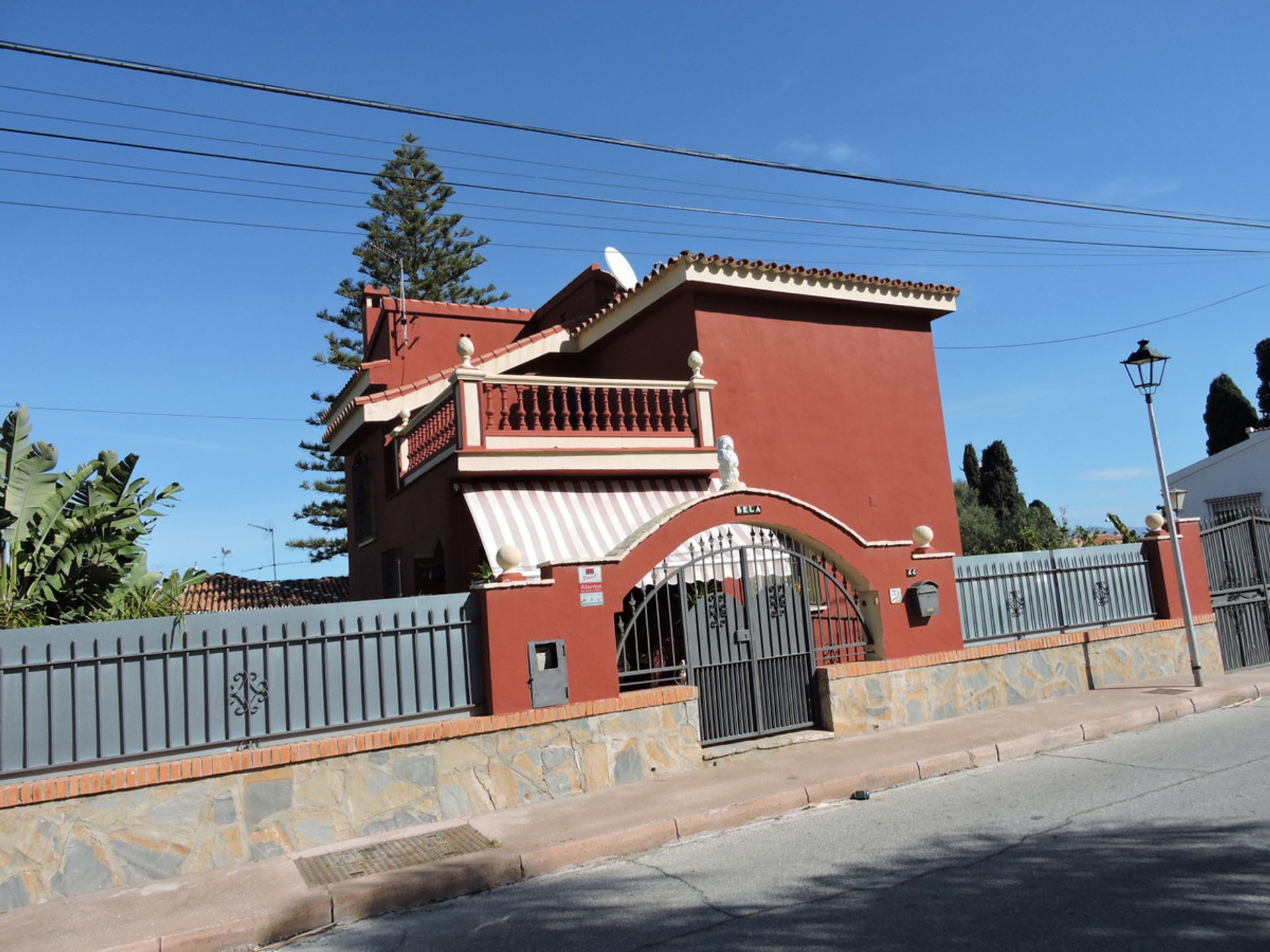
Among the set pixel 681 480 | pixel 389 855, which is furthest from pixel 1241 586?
pixel 389 855

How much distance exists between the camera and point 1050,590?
12.0 metres

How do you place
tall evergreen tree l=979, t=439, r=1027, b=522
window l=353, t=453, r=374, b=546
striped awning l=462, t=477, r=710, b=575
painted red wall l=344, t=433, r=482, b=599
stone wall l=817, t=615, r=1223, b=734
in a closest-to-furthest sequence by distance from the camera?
stone wall l=817, t=615, r=1223, b=734
striped awning l=462, t=477, r=710, b=575
painted red wall l=344, t=433, r=482, b=599
window l=353, t=453, r=374, b=546
tall evergreen tree l=979, t=439, r=1027, b=522

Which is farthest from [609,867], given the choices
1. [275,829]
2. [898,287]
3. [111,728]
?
[898,287]

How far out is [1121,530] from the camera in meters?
19.6

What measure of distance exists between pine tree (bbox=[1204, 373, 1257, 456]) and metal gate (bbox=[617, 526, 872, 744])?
3601 centimetres

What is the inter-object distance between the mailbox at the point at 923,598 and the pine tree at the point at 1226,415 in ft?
114

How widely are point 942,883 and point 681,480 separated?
315 inches

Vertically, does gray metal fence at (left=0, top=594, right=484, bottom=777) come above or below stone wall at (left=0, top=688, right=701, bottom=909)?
above

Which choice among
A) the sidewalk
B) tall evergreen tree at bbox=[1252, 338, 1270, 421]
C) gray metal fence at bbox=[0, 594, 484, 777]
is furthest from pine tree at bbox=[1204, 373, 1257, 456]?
gray metal fence at bbox=[0, 594, 484, 777]

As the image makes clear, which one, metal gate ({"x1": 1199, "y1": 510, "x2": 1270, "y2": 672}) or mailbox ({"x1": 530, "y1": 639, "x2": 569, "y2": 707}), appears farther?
metal gate ({"x1": 1199, "y1": 510, "x2": 1270, "y2": 672})

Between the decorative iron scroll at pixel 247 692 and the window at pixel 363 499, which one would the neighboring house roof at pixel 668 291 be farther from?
the decorative iron scroll at pixel 247 692

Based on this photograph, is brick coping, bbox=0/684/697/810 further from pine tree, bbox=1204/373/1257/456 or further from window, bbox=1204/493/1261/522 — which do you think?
pine tree, bbox=1204/373/1257/456

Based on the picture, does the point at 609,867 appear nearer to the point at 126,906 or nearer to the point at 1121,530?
the point at 126,906

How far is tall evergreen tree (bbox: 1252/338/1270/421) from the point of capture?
3953 cm
